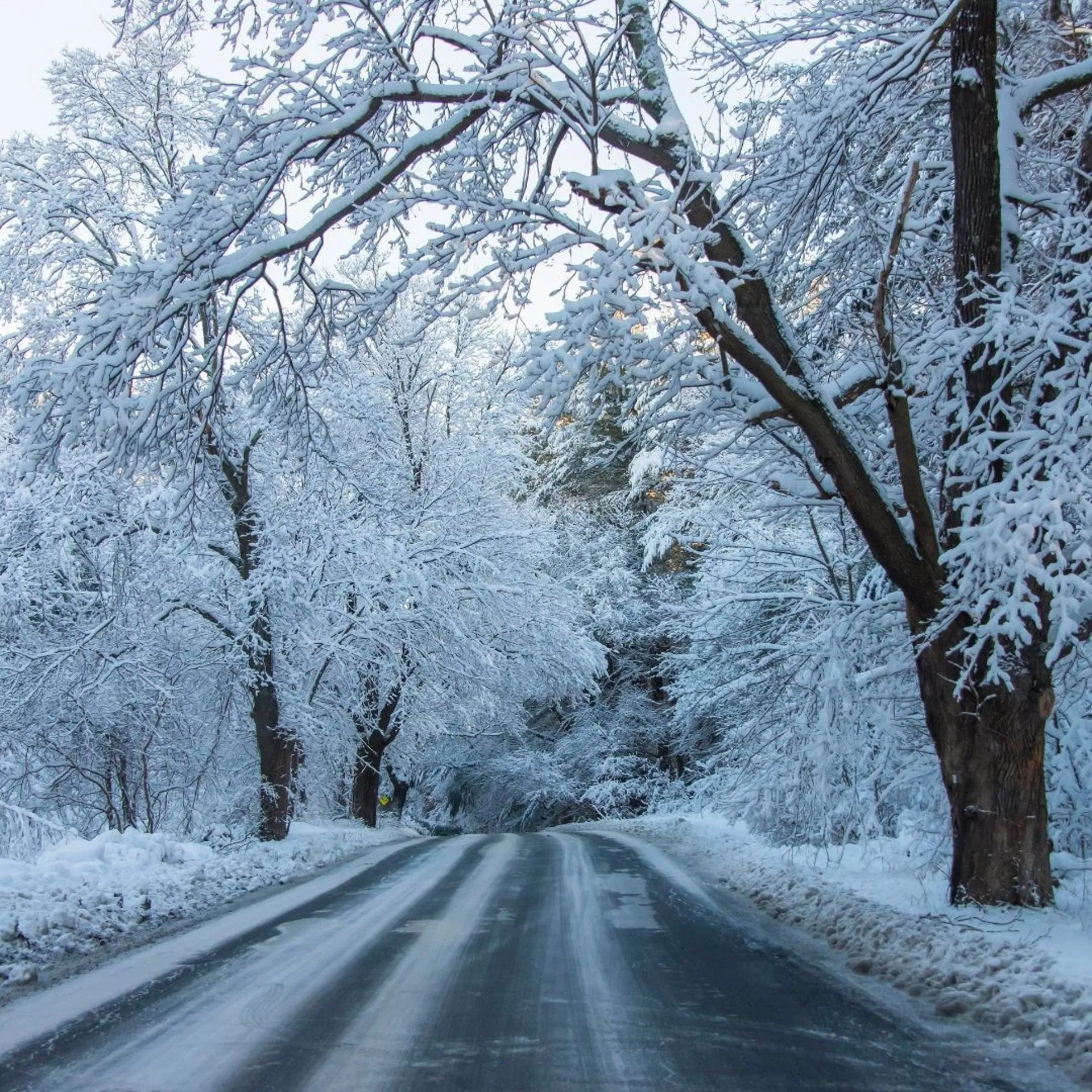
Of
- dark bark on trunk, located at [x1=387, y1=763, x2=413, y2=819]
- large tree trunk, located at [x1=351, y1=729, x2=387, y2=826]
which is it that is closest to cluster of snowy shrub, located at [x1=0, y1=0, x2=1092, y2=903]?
large tree trunk, located at [x1=351, y1=729, x2=387, y2=826]

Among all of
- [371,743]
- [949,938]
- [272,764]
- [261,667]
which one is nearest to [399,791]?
[371,743]

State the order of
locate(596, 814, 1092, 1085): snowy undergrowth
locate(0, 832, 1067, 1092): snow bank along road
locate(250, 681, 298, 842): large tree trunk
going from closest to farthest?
locate(0, 832, 1067, 1092): snow bank along road → locate(596, 814, 1092, 1085): snowy undergrowth → locate(250, 681, 298, 842): large tree trunk

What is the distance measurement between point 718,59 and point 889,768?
614cm

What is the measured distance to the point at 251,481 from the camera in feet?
49.7

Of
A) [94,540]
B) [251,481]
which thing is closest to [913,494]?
[94,540]

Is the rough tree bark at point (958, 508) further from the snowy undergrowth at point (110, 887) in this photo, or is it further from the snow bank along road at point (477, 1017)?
the snowy undergrowth at point (110, 887)

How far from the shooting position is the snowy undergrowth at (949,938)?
13.6 ft

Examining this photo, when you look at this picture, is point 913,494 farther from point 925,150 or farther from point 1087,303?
→ point 925,150

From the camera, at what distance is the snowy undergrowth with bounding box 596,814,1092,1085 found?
4.14 meters

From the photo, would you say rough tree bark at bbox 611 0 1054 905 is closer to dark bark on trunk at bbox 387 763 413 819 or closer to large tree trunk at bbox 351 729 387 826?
large tree trunk at bbox 351 729 387 826

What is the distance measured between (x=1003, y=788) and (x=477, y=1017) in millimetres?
3547

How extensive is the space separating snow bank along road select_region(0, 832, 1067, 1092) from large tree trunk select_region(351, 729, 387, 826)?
14.0 meters

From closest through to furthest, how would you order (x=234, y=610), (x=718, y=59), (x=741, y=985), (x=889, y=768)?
(x=741, y=985) < (x=718, y=59) < (x=889, y=768) < (x=234, y=610)

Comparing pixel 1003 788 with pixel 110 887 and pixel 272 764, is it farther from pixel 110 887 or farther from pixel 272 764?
pixel 272 764
